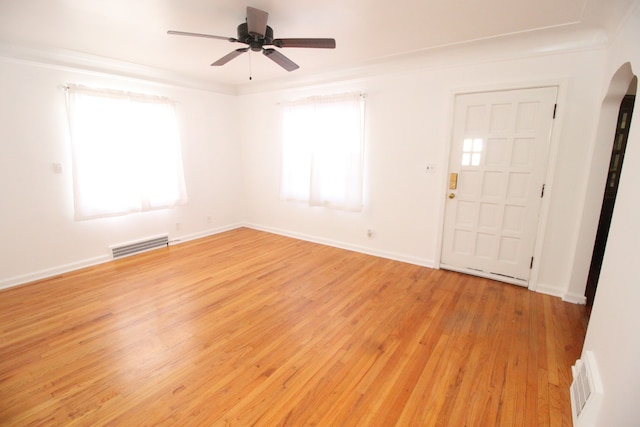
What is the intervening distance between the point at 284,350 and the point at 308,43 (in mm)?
2513

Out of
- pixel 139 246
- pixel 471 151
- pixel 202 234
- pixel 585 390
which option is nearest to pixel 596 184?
pixel 471 151

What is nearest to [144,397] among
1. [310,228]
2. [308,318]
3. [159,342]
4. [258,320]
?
[159,342]

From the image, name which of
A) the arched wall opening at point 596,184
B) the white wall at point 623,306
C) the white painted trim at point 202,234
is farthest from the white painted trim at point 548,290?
the white painted trim at point 202,234

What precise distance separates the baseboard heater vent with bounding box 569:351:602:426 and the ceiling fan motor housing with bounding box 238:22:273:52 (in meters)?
3.24

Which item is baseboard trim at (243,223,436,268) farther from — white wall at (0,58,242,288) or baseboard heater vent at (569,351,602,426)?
baseboard heater vent at (569,351,602,426)

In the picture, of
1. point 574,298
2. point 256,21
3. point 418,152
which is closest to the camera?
point 256,21

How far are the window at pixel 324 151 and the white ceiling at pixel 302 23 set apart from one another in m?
0.85

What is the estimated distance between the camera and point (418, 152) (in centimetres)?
370

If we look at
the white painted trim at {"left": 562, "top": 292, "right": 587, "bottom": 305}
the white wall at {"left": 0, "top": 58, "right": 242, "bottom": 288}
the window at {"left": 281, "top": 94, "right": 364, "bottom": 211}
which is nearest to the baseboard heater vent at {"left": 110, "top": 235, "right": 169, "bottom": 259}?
the white wall at {"left": 0, "top": 58, "right": 242, "bottom": 288}

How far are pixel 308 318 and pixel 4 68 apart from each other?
13.8ft

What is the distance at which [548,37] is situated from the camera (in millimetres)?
2740

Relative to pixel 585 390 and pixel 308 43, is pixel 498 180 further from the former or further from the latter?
pixel 308 43

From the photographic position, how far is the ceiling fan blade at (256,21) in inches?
83.0

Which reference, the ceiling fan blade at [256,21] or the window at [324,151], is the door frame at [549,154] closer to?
the window at [324,151]
